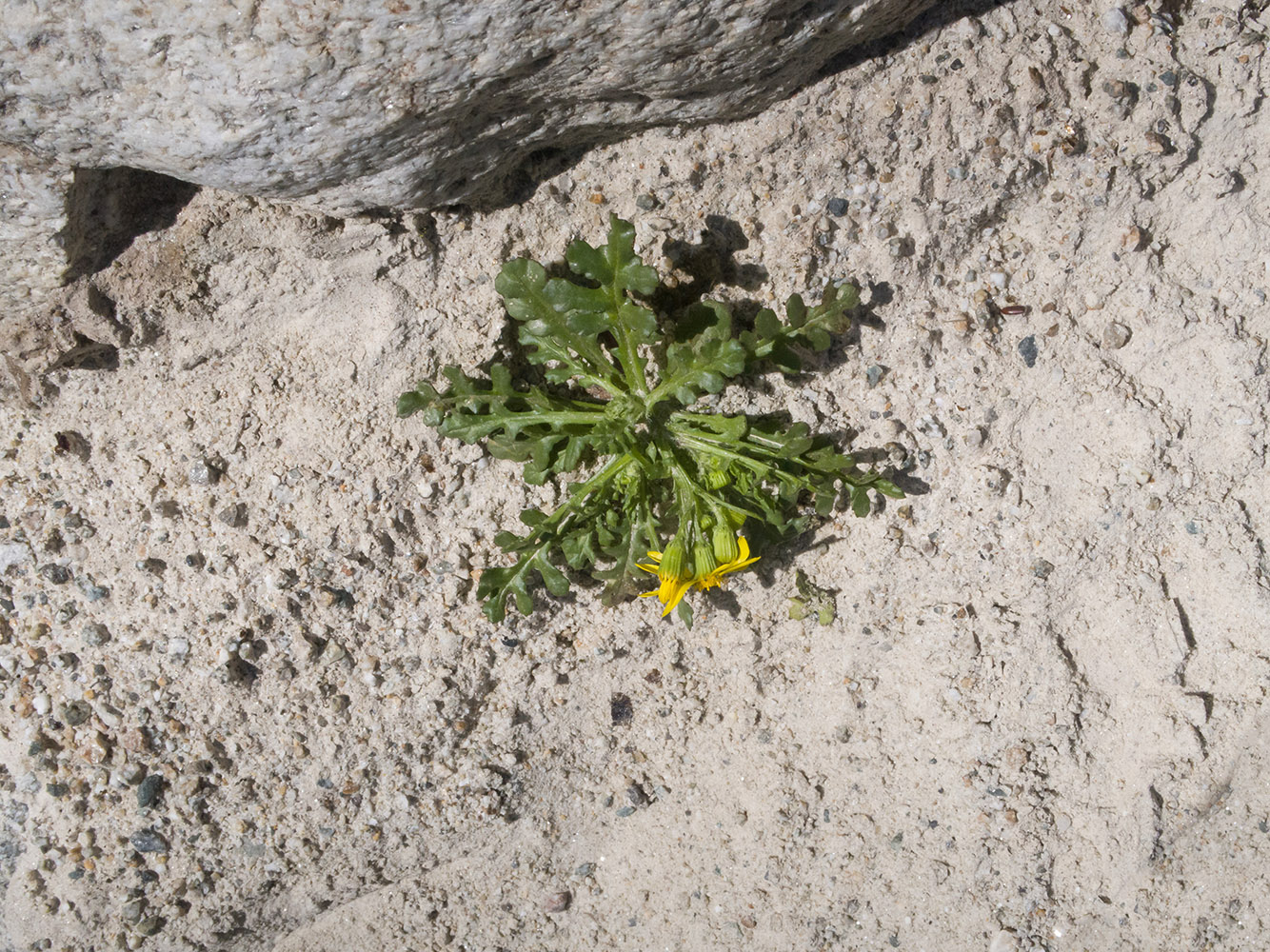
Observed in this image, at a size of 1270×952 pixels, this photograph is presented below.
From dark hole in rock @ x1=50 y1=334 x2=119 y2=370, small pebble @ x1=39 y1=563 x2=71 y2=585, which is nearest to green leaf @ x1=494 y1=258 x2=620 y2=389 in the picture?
dark hole in rock @ x1=50 y1=334 x2=119 y2=370

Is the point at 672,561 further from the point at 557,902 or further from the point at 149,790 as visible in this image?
the point at 149,790

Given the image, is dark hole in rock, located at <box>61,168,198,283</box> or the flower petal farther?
the flower petal

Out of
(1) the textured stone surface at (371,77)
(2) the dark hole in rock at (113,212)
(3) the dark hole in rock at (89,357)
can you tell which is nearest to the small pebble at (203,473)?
(3) the dark hole in rock at (89,357)

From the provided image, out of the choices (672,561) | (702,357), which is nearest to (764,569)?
(672,561)

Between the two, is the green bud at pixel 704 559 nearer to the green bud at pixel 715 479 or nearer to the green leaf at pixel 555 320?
the green bud at pixel 715 479

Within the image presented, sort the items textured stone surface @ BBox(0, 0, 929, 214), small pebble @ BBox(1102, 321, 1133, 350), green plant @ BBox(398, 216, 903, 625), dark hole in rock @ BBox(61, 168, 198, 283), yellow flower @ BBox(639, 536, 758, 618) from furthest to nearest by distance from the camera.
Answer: small pebble @ BBox(1102, 321, 1133, 350)
yellow flower @ BBox(639, 536, 758, 618)
green plant @ BBox(398, 216, 903, 625)
dark hole in rock @ BBox(61, 168, 198, 283)
textured stone surface @ BBox(0, 0, 929, 214)

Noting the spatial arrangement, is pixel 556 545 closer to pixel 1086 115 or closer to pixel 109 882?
pixel 109 882

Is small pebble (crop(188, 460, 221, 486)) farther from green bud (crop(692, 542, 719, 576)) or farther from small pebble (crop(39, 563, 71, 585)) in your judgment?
green bud (crop(692, 542, 719, 576))
